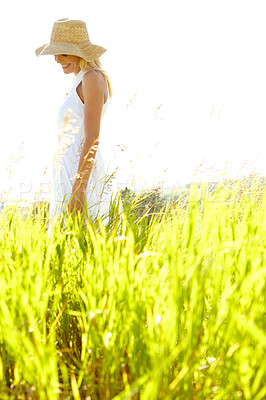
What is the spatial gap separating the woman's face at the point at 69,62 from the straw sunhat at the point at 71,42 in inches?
3.1

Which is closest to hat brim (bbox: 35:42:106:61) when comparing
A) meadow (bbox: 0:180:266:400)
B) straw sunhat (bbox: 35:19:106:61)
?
straw sunhat (bbox: 35:19:106:61)

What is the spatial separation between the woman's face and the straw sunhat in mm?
80

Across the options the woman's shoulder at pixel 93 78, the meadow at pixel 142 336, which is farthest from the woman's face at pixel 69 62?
the meadow at pixel 142 336

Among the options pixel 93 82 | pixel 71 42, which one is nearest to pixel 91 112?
pixel 93 82

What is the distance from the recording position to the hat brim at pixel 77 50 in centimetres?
268

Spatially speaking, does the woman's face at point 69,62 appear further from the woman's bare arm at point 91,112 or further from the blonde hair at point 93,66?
the woman's bare arm at point 91,112

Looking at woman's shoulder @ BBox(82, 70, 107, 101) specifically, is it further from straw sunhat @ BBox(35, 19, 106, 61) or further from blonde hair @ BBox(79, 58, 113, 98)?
straw sunhat @ BBox(35, 19, 106, 61)

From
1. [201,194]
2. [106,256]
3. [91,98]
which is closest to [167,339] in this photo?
[106,256]

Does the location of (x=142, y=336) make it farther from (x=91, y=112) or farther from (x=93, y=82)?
(x=93, y=82)

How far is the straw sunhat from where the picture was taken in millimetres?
2691

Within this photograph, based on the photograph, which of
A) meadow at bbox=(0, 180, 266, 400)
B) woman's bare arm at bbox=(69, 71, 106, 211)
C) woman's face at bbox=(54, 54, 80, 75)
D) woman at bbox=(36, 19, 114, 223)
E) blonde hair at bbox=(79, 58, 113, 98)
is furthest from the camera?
woman's face at bbox=(54, 54, 80, 75)

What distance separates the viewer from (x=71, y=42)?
2.80 m

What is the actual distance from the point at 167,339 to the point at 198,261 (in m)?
0.19

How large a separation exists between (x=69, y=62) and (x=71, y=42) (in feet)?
0.47
